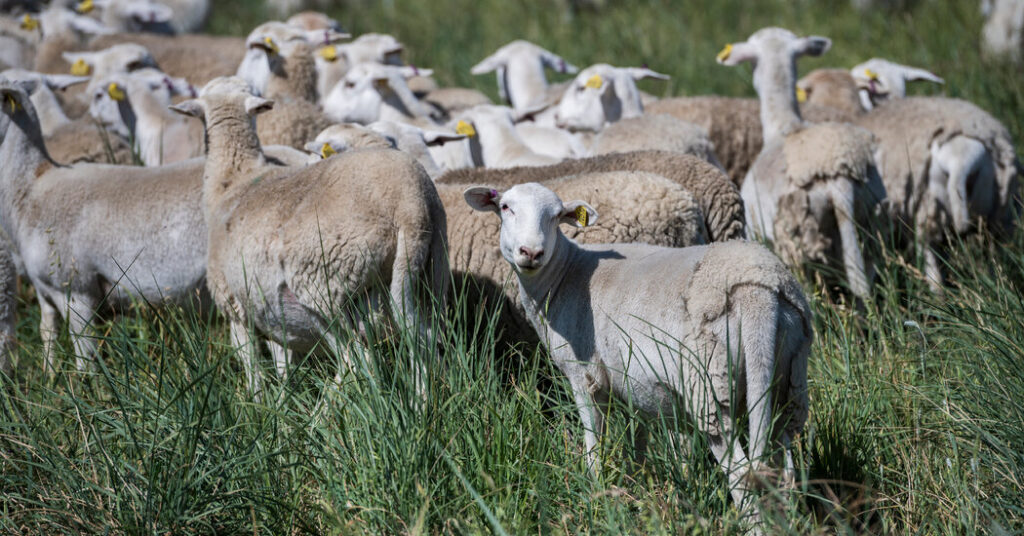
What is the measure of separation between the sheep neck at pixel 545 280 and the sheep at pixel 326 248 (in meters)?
0.36

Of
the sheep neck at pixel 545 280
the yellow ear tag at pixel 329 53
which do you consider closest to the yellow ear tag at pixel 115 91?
the yellow ear tag at pixel 329 53

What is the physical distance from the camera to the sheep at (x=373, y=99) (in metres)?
7.16

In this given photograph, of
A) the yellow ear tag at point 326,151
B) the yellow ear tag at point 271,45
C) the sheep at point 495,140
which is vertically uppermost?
the yellow ear tag at point 271,45

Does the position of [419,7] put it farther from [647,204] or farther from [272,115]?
[647,204]

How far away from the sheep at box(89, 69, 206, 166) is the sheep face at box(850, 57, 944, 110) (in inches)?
188

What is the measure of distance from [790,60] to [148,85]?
13.3 ft

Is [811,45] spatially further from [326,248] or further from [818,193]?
[326,248]

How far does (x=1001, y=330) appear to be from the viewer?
12.5 ft

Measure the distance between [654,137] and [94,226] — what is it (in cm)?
294

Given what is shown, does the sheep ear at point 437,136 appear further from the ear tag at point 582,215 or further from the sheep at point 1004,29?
the sheep at point 1004,29

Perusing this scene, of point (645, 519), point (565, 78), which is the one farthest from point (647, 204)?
point (565, 78)

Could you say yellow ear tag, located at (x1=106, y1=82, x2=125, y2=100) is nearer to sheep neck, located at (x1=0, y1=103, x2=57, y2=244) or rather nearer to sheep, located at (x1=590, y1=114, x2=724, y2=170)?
sheep neck, located at (x1=0, y1=103, x2=57, y2=244)

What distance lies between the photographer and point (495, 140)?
6578 millimetres

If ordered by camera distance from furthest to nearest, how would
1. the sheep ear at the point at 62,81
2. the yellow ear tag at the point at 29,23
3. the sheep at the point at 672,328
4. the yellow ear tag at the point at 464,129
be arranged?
1. the yellow ear tag at the point at 29,23
2. the sheep ear at the point at 62,81
3. the yellow ear tag at the point at 464,129
4. the sheep at the point at 672,328
